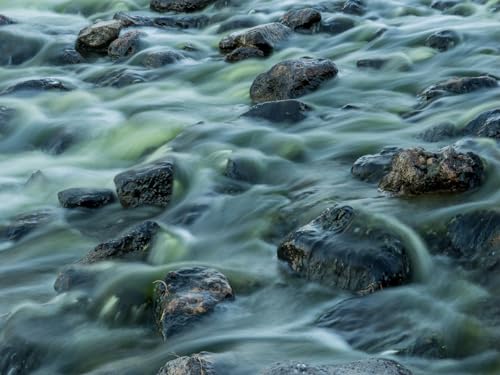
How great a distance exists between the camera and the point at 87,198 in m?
7.69

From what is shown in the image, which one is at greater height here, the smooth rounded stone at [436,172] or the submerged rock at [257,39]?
the smooth rounded stone at [436,172]

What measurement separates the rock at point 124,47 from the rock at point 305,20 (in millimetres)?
2338

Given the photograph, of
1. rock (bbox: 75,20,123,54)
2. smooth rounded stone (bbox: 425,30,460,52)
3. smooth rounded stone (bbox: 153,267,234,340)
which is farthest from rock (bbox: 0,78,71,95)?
smooth rounded stone (bbox: 153,267,234,340)

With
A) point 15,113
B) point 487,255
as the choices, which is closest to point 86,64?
point 15,113

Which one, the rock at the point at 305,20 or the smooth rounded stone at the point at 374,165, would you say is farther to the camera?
the rock at the point at 305,20

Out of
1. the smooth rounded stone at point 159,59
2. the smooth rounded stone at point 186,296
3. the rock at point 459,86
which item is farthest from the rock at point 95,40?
the smooth rounded stone at point 186,296

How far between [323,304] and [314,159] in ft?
9.82

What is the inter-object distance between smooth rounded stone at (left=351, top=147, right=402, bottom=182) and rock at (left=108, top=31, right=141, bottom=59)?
6.39 metres

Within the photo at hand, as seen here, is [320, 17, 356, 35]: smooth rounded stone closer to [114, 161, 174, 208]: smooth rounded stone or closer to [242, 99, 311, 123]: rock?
[242, 99, 311, 123]: rock

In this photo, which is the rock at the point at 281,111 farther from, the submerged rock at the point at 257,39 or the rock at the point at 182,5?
the rock at the point at 182,5

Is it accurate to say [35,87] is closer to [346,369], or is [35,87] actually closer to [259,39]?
[259,39]

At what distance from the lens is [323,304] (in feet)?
17.7

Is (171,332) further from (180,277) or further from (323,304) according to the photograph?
(323,304)

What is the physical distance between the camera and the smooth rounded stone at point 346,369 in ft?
12.8
